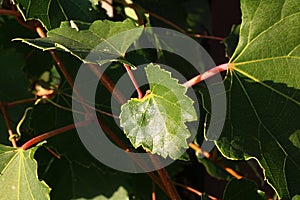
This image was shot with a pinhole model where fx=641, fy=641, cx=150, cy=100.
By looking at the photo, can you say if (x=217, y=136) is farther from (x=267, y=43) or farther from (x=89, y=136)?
(x=89, y=136)

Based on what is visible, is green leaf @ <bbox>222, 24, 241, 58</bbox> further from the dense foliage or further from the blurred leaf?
the blurred leaf

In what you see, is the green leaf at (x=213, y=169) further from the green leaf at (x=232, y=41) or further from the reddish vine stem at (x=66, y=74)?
the reddish vine stem at (x=66, y=74)

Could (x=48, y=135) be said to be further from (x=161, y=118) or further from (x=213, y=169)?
(x=213, y=169)

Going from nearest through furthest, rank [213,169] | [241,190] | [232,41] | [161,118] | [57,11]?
[161,118], [57,11], [241,190], [232,41], [213,169]

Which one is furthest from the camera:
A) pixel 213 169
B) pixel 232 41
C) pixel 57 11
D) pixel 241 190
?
pixel 213 169

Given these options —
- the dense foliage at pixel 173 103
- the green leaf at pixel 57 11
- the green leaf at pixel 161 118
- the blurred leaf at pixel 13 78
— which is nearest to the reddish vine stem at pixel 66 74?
the dense foliage at pixel 173 103

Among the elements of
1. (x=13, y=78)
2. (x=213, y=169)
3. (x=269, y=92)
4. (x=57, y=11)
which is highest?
(x=57, y=11)

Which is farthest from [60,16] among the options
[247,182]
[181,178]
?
[181,178]

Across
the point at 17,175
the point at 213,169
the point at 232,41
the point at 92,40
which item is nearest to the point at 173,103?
the point at 92,40
